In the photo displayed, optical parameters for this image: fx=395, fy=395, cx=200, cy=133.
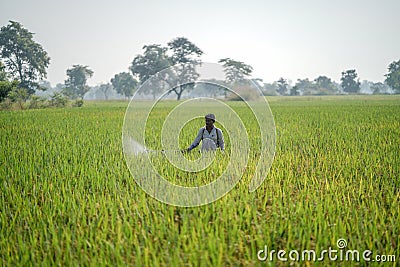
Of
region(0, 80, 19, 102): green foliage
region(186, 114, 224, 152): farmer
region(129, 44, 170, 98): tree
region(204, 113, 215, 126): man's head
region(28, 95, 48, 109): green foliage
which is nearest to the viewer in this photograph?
region(204, 113, 215, 126): man's head

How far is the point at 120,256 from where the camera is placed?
6.55ft

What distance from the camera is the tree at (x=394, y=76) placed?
57.7 m

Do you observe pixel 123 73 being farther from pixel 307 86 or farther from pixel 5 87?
pixel 5 87

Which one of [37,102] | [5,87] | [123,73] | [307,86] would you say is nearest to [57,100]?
[37,102]

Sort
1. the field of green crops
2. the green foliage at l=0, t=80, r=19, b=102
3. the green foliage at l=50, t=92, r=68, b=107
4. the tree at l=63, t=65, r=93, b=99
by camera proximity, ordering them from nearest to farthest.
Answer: the field of green crops, the green foliage at l=0, t=80, r=19, b=102, the green foliage at l=50, t=92, r=68, b=107, the tree at l=63, t=65, r=93, b=99

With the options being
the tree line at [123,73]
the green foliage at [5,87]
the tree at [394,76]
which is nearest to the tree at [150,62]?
the tree line at [123,73]

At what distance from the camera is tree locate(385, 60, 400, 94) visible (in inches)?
2271

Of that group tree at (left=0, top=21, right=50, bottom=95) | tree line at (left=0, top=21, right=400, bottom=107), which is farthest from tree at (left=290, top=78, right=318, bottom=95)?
tree at (left=0, top=21, right=50, bottom=95)

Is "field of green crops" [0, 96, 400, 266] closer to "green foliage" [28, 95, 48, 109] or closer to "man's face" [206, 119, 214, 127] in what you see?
"man's face" [206, 119, 214, 127]

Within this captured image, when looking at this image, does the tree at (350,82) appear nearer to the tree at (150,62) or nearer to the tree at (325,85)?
the tree at (325,85)

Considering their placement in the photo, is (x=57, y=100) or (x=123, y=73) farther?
(x=123, y=73)

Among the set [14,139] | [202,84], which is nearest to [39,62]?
[14,139]

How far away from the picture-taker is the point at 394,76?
58.5 meters

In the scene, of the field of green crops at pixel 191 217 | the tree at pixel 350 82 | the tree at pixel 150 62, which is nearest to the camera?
the field of green crops at pixel 191 217
